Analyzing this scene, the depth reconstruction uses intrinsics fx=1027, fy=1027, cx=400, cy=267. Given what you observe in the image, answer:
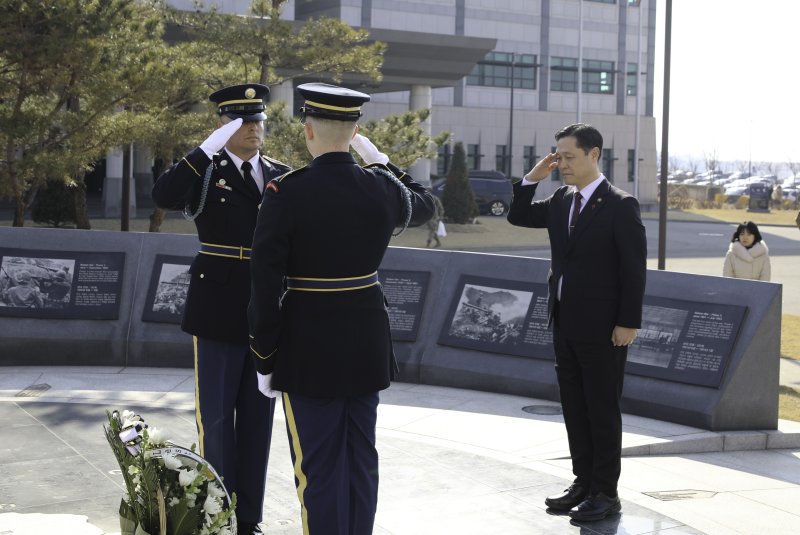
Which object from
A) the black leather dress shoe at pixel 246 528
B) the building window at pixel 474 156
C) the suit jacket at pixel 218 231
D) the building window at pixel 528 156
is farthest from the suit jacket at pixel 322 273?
the building window at pixel 528 156

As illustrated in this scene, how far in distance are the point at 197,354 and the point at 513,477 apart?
219 cm

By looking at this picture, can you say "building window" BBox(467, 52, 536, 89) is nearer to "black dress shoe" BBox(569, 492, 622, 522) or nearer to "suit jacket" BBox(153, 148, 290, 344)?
"black dress shoe" BBox(569, 492, 622, 522)

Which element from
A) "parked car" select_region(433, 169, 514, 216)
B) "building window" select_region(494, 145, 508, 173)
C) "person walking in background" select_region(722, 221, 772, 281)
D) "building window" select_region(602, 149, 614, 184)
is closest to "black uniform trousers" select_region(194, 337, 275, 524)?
"person walking in background" select_region(722, 221, 772, 281)

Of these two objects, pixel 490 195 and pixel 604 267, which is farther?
pixel 490 195

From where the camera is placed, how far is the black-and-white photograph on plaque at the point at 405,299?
9.22 m

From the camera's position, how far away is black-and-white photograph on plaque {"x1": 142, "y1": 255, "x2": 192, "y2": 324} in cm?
938

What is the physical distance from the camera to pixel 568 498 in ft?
18.1

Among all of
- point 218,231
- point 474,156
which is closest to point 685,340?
point 218,231

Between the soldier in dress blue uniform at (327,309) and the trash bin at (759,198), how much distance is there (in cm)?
5516

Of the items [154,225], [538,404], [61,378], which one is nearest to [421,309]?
[538,404]

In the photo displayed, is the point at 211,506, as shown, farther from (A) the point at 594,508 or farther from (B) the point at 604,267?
(B) the point at 604,267

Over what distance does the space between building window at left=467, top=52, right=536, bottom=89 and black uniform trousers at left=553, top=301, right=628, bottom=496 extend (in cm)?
5514

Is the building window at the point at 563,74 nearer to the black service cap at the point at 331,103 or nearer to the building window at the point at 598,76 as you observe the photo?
the building window at the point at 598,76

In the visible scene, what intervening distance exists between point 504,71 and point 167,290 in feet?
175
